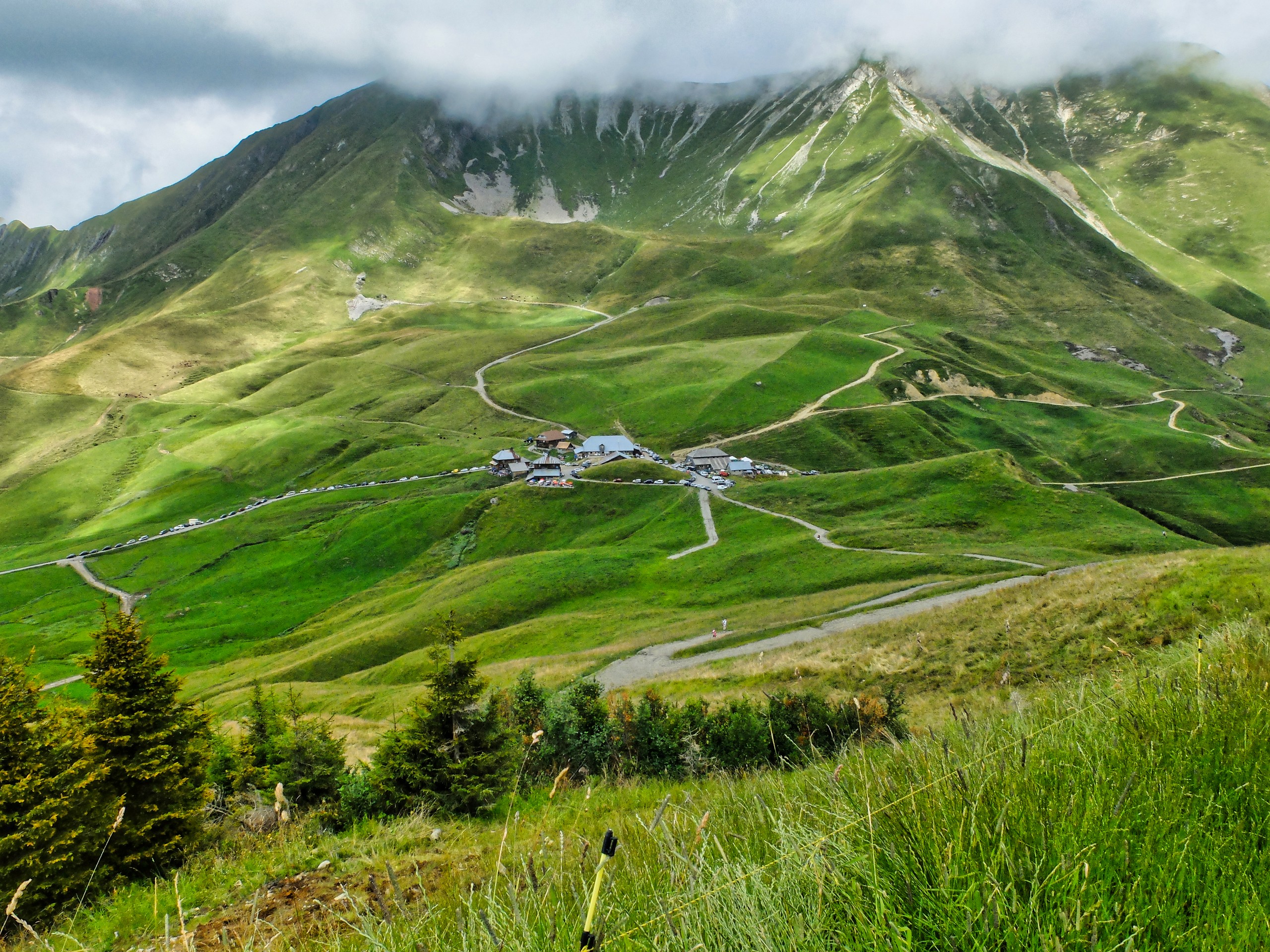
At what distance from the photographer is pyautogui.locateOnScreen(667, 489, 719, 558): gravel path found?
235ft

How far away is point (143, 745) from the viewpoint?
14.9 m

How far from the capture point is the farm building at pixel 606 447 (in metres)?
112

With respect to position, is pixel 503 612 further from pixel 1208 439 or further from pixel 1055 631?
pixel 1208 439

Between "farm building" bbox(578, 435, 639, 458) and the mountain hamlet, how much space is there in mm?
414

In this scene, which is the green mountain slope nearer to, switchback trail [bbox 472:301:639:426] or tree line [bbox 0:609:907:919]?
switchback trail [bbox 472:301:639:426]

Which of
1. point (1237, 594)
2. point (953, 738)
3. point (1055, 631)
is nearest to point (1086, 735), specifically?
point (953, 738)

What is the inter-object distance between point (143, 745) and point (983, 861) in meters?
18.6

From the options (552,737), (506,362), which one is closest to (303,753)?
(552,737)

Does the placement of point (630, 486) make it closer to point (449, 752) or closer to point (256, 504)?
point (256, 504)

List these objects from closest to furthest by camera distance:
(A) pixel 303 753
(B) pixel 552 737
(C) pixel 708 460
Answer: (B) pixel 552 737
(A) pixel 303 753
(C) pixel 708 460

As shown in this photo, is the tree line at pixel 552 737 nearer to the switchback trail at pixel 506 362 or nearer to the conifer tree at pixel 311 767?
the conifer tree at pixel 311 767

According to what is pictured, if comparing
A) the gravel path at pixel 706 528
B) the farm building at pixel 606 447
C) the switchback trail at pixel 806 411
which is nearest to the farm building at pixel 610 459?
the farm building at pixel 606 447

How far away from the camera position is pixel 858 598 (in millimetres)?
45156

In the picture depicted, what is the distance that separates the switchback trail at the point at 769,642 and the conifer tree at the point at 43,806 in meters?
23.6
